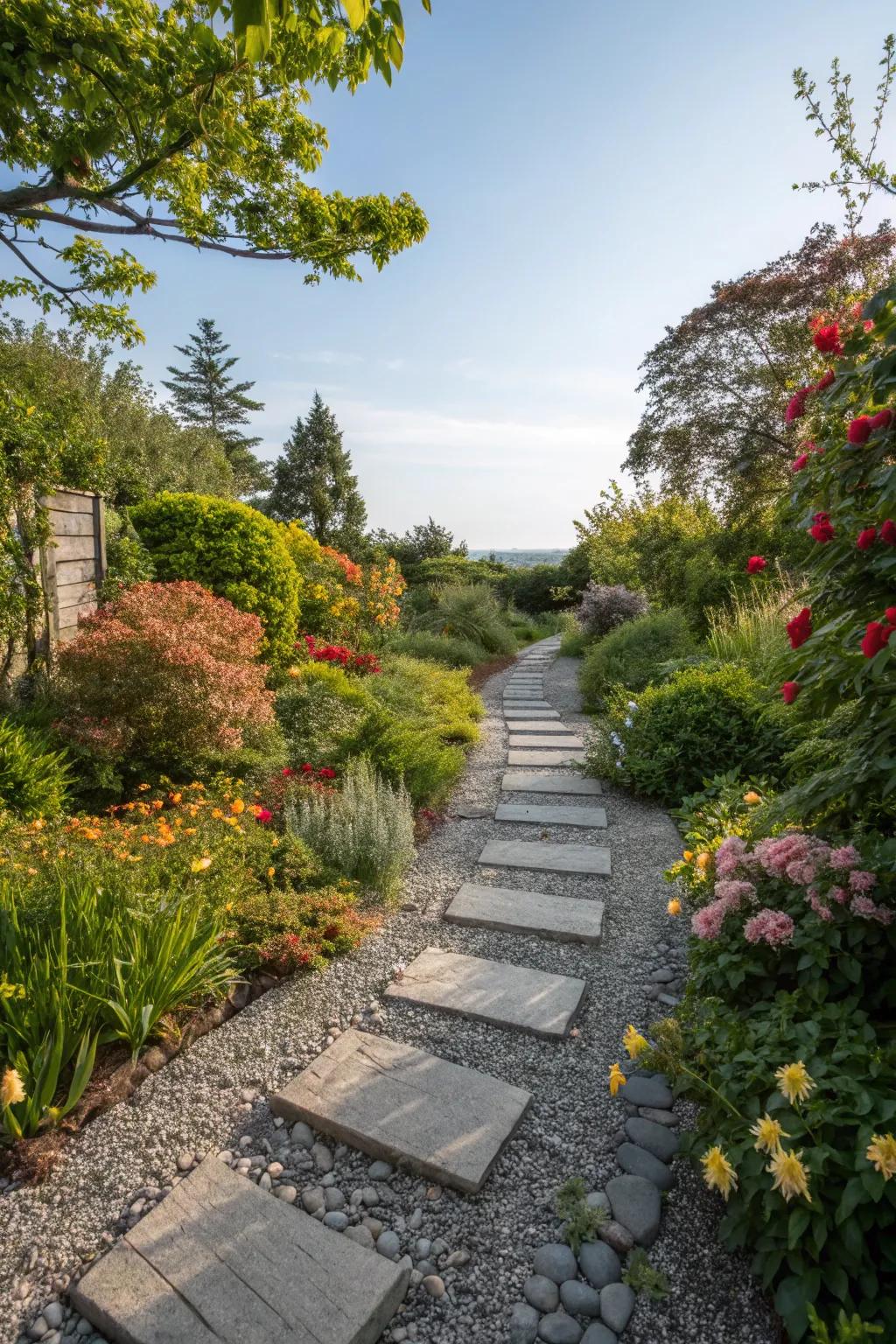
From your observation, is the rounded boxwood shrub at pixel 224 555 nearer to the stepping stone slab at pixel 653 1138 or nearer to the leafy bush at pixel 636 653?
the leafy bush at pixel 636 653

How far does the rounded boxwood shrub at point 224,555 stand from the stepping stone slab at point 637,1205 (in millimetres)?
4976

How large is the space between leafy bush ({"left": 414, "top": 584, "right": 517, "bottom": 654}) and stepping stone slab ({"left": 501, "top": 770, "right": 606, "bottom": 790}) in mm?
5552

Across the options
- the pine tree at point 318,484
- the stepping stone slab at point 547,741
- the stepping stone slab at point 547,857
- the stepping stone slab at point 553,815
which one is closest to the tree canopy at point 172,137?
the stepping stone slab at point 547,857

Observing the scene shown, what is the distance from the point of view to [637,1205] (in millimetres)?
1385

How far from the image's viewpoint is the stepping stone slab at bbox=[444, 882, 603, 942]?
8.44 ft

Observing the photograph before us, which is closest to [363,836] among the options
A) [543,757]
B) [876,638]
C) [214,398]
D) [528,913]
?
[528,913]

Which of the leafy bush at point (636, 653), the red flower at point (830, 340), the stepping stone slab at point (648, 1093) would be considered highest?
the red flower at point (830, 340)

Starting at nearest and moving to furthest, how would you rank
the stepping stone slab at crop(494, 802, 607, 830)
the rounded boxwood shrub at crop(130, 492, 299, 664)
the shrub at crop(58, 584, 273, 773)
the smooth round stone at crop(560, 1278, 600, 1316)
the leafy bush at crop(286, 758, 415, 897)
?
the smooth round stone at crop(560, 1278, 600, 1316), the leafy bush at crop(286, 758, 415, 897), the shrub at crop(58, 584, 273, 773), the stepping stone slab at crop(494, 802, 607, 830), the rounded boxwood shrub at crop(130, 492, 299, 664)

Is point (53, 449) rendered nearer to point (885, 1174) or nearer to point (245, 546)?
point (245, 546)

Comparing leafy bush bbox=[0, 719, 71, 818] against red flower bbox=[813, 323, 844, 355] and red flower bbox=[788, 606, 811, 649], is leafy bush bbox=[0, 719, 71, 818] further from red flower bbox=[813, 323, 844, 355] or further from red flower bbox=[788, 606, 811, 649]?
red flower bbox=[813, 323, 844, 355]

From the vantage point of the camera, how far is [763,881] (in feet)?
5.61

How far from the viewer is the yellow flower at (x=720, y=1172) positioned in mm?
1128

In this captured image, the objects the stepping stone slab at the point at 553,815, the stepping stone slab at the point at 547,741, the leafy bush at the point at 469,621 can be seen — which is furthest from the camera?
the leafy bush at the point at 469,621

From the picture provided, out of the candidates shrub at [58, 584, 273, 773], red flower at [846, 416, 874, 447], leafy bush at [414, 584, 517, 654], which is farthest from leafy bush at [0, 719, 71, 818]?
leafy bush at [414, 584, 517, 654]
